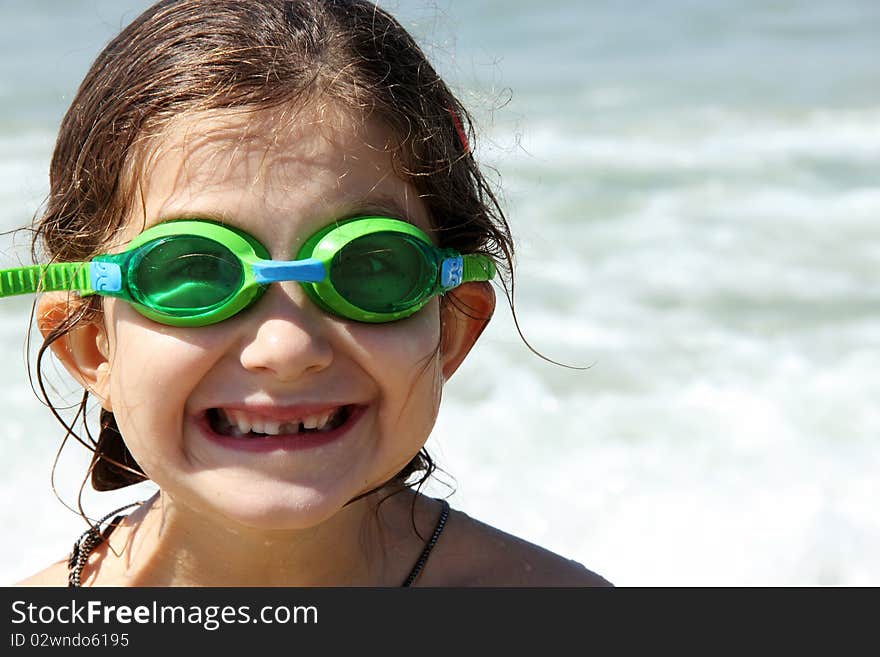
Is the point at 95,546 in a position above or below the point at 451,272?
below

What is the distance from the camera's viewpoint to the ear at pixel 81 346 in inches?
105

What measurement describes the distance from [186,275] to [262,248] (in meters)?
0.16

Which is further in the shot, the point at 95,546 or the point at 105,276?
the point at 95,546

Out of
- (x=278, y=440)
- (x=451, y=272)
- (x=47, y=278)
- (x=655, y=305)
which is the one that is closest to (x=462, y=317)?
(x=451, y=272)

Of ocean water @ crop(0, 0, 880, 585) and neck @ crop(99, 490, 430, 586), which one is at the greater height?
neck @ crop(99, 490, 430, 586)

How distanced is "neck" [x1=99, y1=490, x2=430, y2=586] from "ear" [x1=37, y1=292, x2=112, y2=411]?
39 centimetres

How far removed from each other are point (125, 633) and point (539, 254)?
4914mm

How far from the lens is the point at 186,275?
242 cm

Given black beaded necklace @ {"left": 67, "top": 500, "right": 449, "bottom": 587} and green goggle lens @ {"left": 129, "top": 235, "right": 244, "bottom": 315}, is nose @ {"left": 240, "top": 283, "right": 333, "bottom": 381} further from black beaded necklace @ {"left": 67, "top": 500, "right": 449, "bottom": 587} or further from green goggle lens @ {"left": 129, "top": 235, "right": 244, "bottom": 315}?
black beaded necklace @ {"left": 67, "top": 500, "right": 449, "bottom": 587}

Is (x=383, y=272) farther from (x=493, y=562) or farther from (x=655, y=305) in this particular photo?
(x=655, y=305)

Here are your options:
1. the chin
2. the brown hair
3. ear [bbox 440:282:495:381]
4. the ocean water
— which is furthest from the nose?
the ocean water

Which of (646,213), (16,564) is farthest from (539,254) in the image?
(16,564)

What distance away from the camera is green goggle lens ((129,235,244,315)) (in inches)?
93.4

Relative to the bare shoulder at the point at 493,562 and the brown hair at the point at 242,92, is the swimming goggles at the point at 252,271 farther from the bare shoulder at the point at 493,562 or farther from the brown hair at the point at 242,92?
the bare shoulder at the point at 493,562
